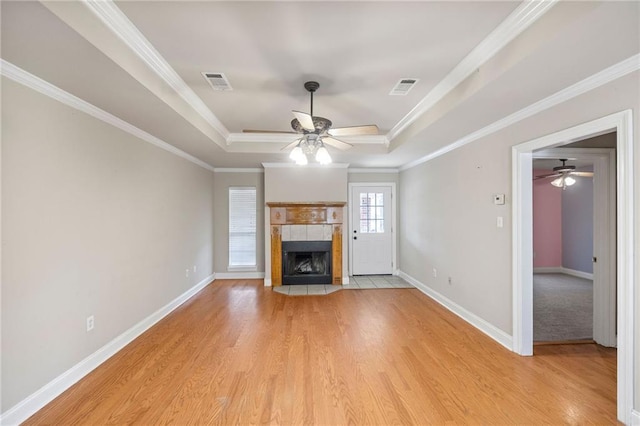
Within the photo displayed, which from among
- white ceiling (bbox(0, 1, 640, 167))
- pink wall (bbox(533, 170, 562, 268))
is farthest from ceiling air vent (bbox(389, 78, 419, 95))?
pink wall (bbox(533, 170, 562, 268))

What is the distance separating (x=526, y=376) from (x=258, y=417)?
2281mm

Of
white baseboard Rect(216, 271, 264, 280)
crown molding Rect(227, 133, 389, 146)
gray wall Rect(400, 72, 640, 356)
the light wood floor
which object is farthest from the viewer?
white baseboard Rect(216, 271, 264, 280)

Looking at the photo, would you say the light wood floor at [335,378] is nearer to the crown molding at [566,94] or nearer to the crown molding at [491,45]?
the crown molding at [566,94]

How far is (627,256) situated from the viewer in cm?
180

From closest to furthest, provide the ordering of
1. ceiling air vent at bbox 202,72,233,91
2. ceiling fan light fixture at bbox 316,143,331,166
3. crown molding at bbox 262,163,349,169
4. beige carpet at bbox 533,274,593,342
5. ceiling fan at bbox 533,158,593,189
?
1. ceiling air vent at bbox 202,72,233,91
2. ceiling fan light fixture at bbox 316,143,331,166
3. beige carpet at bbox 533,274,593,342
4. ceiling fan at bbox 533,158,593,189
5. crown molding at bbox 262,163,349,169

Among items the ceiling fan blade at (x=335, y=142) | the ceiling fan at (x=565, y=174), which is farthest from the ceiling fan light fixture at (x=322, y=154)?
the ceiling fan at (x=565, y=174)

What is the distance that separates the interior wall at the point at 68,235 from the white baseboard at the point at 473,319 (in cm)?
410

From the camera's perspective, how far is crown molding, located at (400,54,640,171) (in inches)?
69.7

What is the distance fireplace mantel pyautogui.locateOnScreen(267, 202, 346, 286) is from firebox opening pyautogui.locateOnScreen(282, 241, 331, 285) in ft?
0.39

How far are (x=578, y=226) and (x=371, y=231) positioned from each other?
4.73 metres

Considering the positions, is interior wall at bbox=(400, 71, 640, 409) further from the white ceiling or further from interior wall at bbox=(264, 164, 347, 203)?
interior wall at bbox=(264, 164, 347, 203)

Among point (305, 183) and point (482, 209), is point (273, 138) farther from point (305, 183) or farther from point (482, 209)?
point (482, 209)

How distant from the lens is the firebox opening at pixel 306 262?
5438 millimetres

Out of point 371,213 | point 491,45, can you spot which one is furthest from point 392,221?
point 491,45
